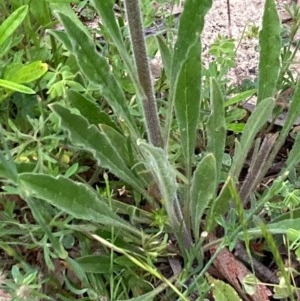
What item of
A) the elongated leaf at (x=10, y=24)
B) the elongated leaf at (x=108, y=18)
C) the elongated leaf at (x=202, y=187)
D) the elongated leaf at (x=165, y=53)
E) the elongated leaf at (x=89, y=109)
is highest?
the elongated leaf at (x=108, y=18)

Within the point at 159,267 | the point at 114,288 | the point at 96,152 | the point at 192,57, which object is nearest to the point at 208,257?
the point at 159,267

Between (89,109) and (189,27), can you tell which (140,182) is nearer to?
(89,109)

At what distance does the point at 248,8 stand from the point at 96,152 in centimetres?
115

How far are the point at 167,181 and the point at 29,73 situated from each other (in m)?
0.57

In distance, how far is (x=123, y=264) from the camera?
189cm

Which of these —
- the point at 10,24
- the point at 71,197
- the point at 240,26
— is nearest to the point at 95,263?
the point at 71,197

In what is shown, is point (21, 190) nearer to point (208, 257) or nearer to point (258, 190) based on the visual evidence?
point (208, 257)

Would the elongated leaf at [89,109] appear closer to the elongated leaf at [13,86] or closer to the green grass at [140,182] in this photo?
the green grass at [140,182]

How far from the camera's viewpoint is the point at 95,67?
185 centimetres

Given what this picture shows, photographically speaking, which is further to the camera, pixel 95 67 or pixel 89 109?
pixel 89 109

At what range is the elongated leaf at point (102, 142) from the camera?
182 cm

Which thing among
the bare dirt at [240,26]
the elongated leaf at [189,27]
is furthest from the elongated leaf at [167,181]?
the bare dirt at [240,26]

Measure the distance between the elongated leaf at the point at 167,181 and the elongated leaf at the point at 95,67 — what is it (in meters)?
0.20

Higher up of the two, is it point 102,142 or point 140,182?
point 102,142
